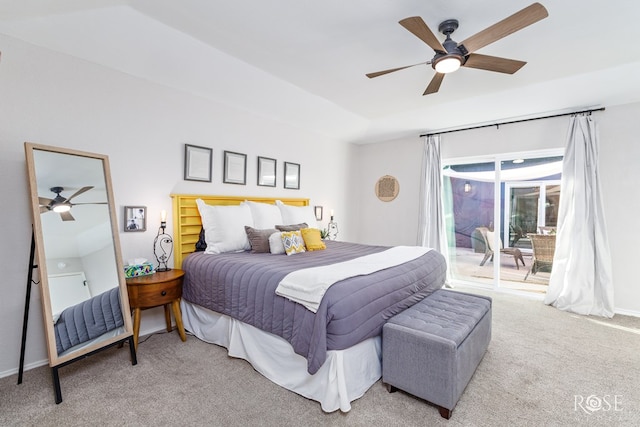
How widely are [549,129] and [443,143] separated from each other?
140 cm

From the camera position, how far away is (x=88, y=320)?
2287 mm

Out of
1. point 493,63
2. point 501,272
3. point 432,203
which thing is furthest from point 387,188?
point 493,63

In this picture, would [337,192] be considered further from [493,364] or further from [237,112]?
[493,364]

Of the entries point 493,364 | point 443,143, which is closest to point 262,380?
point 493,364

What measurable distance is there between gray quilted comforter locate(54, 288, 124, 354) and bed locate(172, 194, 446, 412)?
627 mm

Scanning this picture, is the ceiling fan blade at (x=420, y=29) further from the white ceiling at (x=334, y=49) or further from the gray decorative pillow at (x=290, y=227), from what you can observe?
the gray decorative pillow at (x=290, y=227)

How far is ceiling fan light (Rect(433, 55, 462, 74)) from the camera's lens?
230 cm

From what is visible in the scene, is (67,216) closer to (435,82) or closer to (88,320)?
(88,320)

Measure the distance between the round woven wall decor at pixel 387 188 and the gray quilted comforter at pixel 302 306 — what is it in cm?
250

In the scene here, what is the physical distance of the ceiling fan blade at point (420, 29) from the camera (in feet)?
6.24

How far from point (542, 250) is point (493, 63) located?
10.2 ft

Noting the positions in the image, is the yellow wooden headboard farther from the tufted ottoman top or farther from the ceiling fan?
the ceiling fan

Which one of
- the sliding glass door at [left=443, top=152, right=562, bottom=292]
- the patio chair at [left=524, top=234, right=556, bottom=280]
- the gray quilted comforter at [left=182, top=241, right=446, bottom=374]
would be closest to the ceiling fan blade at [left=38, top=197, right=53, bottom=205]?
the gray quilted comforter at [left=182, top=241, right=446, bottom=374]

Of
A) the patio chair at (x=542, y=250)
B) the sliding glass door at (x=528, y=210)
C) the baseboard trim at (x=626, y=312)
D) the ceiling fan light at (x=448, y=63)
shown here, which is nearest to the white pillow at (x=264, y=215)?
the ceiling fan light at (x=448, y=63)
